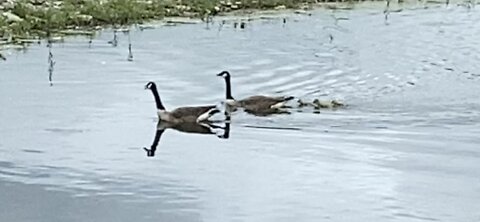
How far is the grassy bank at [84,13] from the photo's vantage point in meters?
21.6

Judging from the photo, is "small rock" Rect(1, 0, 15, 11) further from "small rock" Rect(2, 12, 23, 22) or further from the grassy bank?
"small rock" Rect(2, 12, 23, 22)

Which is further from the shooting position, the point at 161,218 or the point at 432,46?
the point at 432,46

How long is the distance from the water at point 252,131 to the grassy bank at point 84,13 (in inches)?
38.4

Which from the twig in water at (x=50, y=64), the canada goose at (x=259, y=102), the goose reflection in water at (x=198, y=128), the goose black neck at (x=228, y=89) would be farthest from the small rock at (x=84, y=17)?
the goose reflection in water at (x=198, y=128)

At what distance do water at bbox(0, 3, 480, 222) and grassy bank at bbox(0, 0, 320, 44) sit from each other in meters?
0.97

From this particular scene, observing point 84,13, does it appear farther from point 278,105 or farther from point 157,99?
point 278,105

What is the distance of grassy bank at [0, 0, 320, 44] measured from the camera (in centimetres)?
2161

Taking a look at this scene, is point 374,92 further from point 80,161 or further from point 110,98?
point 80,161

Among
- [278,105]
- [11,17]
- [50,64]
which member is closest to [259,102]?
[278,105]

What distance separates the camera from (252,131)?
47.2ft

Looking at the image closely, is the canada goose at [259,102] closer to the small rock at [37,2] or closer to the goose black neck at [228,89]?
the goose black neck at [228,89]

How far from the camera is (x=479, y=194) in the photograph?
11.1 m

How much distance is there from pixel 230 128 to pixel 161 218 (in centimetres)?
464

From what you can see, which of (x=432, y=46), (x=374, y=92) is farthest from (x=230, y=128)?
(x=432, y=46)
